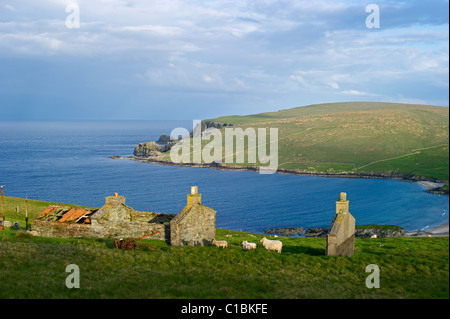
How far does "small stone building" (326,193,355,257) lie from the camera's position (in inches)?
990

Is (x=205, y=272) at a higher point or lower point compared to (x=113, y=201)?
lower

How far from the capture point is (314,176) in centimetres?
19000

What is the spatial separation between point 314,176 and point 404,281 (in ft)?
567

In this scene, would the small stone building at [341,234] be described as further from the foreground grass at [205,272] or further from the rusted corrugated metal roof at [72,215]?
the rusted corrugated metal roof at [72,215]

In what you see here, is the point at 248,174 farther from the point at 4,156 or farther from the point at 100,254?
the point at 100,254

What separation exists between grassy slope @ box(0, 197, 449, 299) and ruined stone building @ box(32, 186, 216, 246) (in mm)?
1462

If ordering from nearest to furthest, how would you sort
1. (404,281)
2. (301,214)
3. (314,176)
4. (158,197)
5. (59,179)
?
1. (404,281)
2. (301,214)
3. (158,197)
4. (59,179)
5. (314,176)

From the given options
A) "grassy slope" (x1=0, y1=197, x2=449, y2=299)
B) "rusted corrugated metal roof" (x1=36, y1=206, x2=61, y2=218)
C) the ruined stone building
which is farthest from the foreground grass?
"rusted corrugated metal roof" (x1=36, y1=206, x2=61, y2=218)

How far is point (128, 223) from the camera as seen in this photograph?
3062cm

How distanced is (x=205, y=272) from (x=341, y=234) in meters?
9.31

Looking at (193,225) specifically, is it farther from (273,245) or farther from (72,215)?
(72,215)

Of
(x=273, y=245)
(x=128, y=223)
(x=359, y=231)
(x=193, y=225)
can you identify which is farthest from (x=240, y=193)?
(x=273, y=245)

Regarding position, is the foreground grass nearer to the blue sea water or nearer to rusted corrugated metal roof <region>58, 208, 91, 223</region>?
rusted corrugated metal roof <region>58, 208, 91, 223</region>
